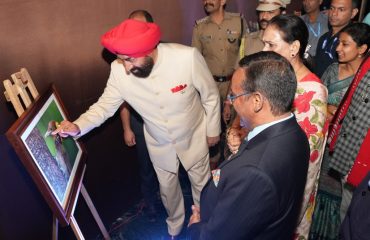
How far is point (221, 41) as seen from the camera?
391 cm

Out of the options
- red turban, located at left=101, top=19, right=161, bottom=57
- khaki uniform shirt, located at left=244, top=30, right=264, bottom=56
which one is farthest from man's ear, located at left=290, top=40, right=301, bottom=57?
khaki uniform shirt, located at left=244, top=30, right=264, bottom=56

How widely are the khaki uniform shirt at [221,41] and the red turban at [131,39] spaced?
6.09 ft

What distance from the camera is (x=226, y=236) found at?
4.29ft

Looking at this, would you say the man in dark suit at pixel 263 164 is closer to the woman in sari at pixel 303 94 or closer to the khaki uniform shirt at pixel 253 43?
the woman in sari at pixel 303 94

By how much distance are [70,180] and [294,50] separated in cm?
161

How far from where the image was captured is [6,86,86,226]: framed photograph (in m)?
1.50

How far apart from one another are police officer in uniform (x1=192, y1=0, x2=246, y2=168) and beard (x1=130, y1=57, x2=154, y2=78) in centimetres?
171

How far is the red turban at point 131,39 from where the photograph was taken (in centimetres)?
199

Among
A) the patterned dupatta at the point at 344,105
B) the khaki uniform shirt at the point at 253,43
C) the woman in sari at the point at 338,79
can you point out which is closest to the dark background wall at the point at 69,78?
the khaki uniform shirt at the point at 253,43

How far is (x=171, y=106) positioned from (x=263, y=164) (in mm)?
→ 1323

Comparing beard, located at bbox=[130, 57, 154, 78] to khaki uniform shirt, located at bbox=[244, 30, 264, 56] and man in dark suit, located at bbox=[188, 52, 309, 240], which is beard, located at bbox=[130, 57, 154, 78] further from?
khaki uniform shirt, located at bbox=[244, 30, 264, 56]

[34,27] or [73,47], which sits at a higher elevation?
[34,27]

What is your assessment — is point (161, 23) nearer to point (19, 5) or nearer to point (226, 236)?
point (19, 5)

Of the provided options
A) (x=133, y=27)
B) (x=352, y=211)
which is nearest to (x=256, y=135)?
(x=352, y=211)
